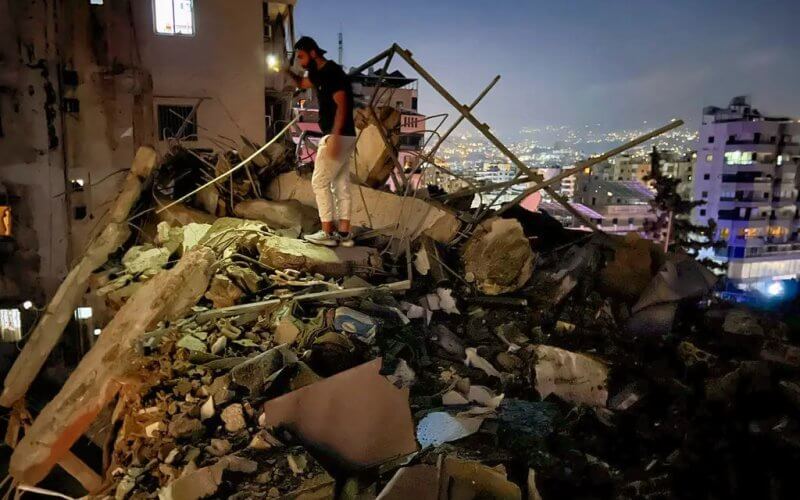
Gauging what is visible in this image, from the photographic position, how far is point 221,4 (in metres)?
13.1

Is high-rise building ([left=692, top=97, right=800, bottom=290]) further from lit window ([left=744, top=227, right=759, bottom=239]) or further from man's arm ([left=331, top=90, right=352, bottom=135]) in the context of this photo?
man's arm ([left=331, top=90, right=352, bottom=135])

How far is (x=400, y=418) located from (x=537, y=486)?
2.84 feet

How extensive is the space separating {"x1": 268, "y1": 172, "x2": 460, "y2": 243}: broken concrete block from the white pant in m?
0.66

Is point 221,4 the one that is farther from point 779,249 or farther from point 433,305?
point 779,249

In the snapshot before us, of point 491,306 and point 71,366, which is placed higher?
point 491,306

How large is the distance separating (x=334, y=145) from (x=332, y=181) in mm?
445

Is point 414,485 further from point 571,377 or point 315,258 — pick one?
point 315,258

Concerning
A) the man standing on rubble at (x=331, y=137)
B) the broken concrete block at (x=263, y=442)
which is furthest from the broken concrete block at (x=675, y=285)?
the broken concrete block at (x=263, y=442)

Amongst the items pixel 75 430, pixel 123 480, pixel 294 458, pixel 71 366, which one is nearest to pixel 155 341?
pixel 75 430

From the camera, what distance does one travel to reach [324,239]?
541 centimetres

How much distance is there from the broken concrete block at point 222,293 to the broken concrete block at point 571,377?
2.64 metres

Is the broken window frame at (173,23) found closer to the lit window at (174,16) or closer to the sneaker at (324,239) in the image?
the lit window at (174,16)

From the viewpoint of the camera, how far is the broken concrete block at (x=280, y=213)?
6.15 meters

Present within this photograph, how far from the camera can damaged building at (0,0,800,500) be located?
285 centimetres
